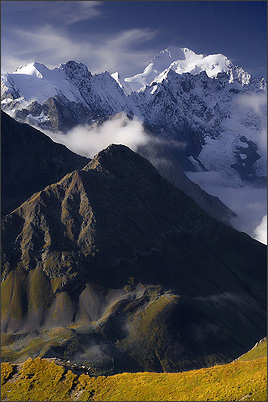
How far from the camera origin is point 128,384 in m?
95.6

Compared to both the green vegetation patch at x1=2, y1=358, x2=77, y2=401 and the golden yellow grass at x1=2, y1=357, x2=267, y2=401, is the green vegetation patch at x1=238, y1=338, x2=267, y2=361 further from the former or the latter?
the green vegetation patch at x1=2, y1=358, x2=77, y2=401

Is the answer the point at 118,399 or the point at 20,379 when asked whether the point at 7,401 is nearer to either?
the point at 20,379

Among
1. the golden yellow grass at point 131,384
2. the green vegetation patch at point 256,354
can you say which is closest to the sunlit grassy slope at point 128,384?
the golden yellow grass at point 131,384

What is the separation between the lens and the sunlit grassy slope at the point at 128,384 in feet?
287

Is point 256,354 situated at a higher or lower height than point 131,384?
higher

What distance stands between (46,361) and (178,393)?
31651mm

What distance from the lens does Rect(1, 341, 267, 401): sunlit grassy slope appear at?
87375 mm

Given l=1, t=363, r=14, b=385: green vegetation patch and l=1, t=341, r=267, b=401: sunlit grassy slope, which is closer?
l=1, t=341, r=267, b=401: sunlit grassy slope

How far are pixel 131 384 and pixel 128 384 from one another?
0.62m

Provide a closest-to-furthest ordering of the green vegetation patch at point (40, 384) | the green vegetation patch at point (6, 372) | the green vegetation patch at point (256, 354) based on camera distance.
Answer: the green vegetation patch at point (40, 384), the green vegetation patch at point (6, 372), the green vegetation patch at point (256, 354)

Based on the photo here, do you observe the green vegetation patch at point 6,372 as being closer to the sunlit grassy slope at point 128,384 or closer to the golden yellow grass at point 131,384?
the sunlit grassy slope at point 128,384

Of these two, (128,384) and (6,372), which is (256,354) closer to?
(128,384)

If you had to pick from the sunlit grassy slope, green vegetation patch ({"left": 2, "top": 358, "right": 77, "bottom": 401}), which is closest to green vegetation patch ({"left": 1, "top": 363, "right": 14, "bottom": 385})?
the sunlit grassy slope

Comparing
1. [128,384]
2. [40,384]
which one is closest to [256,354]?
[128,384]
